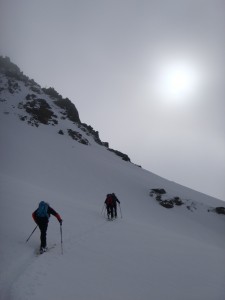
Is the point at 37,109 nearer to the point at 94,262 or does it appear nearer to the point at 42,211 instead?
the point at 42,211

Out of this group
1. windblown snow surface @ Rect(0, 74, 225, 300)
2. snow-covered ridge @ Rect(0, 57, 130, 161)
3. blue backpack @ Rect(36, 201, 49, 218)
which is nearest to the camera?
windblown snow surface @ Rect(0, 74, 225, 300)

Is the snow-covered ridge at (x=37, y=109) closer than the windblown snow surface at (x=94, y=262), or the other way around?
the windblown snow surface at (x=94, y=262)

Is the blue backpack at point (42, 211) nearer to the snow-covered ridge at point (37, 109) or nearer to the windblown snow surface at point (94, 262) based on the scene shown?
the windblown snow surface at point (94, 262)

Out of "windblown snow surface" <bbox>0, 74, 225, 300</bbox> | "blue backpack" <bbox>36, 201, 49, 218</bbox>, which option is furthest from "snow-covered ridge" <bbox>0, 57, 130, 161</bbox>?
"blue backpack" <bbox>36, 201, 49, 218</bbox>

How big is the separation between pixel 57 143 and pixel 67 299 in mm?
41127

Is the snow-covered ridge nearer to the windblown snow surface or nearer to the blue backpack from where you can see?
the windblown snow surface

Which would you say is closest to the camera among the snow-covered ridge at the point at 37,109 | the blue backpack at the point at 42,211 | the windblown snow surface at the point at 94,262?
the windblown snow surface at the point at 94,262

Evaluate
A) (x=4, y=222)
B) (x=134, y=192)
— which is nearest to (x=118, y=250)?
(x=4, y=222)

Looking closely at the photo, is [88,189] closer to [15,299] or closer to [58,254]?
[58,254]

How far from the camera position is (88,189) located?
32125 millimetres

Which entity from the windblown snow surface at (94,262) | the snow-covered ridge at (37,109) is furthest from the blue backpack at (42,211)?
the snow-covered ridge at (37,109)

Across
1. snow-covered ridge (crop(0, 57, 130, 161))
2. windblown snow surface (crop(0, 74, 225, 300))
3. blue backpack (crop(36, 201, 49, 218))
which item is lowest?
windblown snow surface (crop(0, 74, 225, 300))

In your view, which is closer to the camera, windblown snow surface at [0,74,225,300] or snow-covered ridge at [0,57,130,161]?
windblown snow surface at [0,74,225,300]

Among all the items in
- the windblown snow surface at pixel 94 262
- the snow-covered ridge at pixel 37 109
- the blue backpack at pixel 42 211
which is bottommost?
A: the windblown snow surface at pixel 94 262
